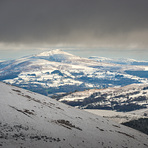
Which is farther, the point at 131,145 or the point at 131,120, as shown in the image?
the point at 131,120

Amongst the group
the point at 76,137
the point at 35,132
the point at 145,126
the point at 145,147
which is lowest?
the point at 145,126

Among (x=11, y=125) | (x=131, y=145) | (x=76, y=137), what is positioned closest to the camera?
(x=11, y=125)

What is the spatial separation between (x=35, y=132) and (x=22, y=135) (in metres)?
4.47

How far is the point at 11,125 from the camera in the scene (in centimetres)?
4078

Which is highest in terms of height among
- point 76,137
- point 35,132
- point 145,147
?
point 35,132

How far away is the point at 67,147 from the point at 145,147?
34.6 metres

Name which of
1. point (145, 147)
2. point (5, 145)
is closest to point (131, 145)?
point (145, 147)

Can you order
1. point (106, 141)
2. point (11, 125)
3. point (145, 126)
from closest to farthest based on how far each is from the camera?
1. point (11, 125)
2. point (106, 141)
3. point (145, 126)

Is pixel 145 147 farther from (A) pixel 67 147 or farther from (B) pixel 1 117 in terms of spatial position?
(B) pixel 1 117

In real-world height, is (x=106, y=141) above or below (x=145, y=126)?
above

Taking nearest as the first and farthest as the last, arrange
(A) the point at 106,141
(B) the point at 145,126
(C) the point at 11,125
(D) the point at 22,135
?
(D) the point at 22,135
(C) the point at 11,125
(A) the point at 106,141
(B) the point at 145,126

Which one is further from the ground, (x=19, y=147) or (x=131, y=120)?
(x=19, y=147)

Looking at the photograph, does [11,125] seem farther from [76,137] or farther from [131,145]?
[131,145]

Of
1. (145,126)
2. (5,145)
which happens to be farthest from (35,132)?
(145,126)
